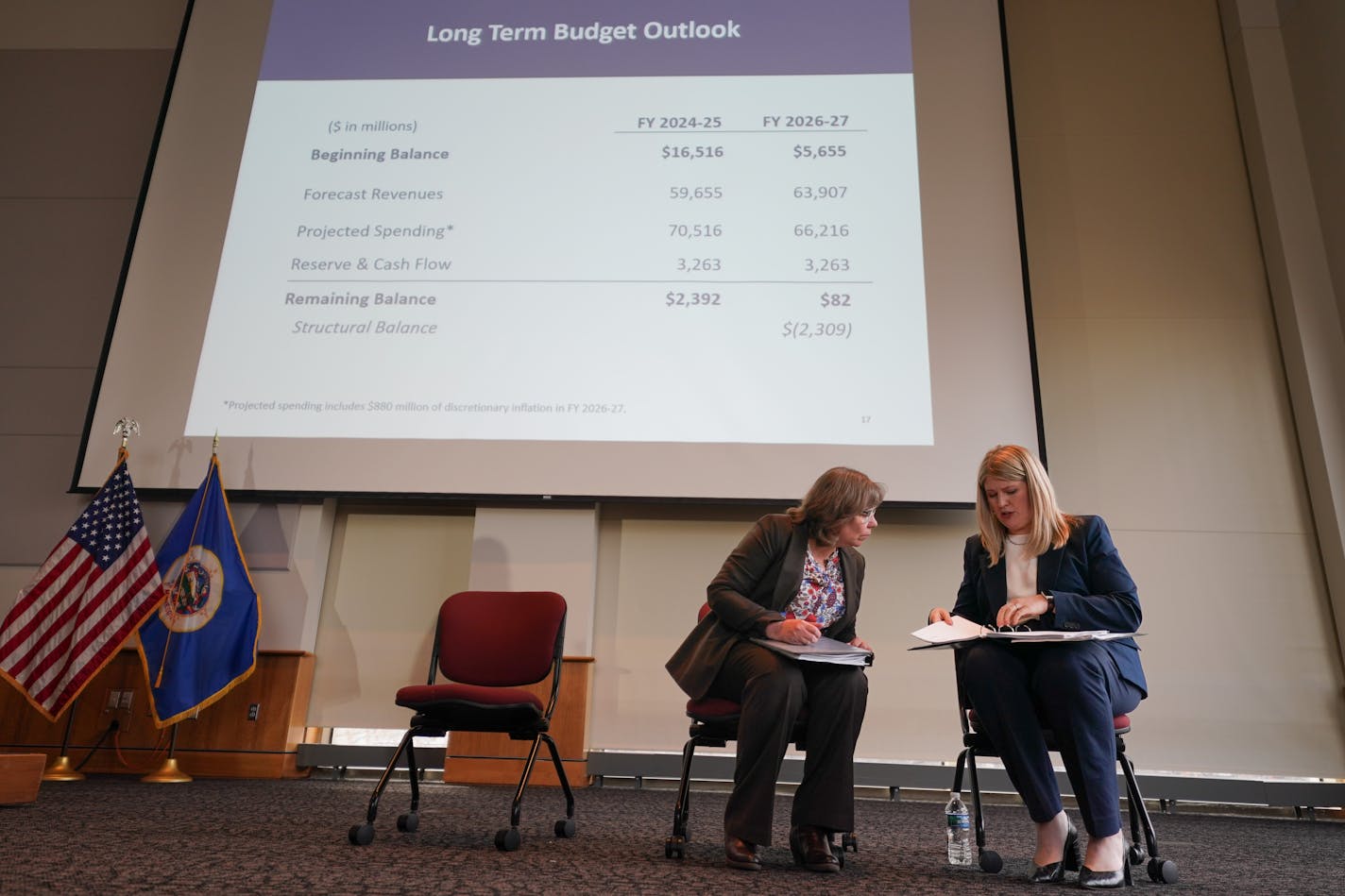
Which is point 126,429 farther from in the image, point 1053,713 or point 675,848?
point 1053,713

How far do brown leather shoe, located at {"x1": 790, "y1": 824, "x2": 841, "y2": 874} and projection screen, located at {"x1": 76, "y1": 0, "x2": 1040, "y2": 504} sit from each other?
1.92m

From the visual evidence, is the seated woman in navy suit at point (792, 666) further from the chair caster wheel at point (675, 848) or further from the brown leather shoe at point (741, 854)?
the chair caster wheel at point (675, 848)

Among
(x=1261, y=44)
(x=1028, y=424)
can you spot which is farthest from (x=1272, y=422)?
(x=1261, y=44)

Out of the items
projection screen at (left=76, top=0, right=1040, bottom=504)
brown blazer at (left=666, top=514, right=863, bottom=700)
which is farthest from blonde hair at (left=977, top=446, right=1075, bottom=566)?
projection screen at (left=76, top=0, right=1040, bottom=504)

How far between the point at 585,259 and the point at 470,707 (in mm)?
2324

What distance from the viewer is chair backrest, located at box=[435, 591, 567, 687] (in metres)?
2.94

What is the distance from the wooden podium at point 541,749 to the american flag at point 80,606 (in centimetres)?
140

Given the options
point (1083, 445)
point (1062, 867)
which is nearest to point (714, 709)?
point (1062, 867)

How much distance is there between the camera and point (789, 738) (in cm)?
216

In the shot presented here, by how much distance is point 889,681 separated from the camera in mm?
4078

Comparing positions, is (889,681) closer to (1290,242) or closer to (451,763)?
(451,763)

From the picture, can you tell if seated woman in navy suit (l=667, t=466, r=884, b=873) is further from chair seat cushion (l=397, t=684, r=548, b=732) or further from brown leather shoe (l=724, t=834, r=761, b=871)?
chair seat cushion (l=397, t=684, r=548, b=732)

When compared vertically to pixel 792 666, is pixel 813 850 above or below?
below

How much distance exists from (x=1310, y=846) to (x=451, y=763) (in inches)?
122
